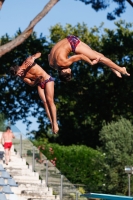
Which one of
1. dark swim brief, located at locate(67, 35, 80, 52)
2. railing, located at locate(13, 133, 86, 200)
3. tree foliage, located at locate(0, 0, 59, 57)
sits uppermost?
tree foliage, located at locate(0, 0, 59, 57)

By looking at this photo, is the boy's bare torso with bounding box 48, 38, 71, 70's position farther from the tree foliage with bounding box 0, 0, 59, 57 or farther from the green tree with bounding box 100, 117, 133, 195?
the green tree with bounding box 100, 117, 133, 195

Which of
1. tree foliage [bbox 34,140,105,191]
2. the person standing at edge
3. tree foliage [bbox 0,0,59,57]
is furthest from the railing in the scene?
the person standing at edge

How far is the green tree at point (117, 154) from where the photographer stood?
27.8 metres

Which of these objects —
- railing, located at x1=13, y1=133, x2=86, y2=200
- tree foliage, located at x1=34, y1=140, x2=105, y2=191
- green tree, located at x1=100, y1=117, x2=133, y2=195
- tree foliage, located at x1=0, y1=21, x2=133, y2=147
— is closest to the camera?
railing, located at x1=13, y1=133, x2=86, y2=200

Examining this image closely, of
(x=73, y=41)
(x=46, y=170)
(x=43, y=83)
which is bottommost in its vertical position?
(x=46, y=170)

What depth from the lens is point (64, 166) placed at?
29344 millimetres

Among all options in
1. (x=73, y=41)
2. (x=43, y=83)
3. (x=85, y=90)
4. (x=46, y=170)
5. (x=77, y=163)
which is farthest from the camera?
(x=85, y=90)

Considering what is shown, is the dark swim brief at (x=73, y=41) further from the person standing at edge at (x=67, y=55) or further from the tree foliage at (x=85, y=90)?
the tree foliage at (x=85, y=90)

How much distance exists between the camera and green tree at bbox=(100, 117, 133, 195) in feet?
91.3

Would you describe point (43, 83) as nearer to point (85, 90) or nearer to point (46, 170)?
point (46, 170)

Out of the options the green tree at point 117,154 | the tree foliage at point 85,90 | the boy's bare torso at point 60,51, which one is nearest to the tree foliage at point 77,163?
the green tree at point 117,154

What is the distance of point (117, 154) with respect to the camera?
28.3 meters

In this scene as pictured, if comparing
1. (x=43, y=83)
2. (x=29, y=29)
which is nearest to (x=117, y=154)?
(x=29, y=29)

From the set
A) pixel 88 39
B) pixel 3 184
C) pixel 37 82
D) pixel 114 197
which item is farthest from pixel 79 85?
pixel 37 82
